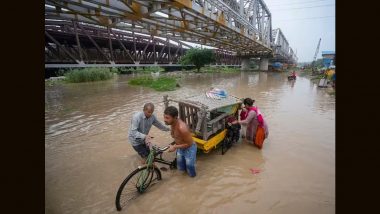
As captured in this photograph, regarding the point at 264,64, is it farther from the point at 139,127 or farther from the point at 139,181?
the point at 139,181

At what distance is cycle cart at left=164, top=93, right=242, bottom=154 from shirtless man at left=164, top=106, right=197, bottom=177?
50cm

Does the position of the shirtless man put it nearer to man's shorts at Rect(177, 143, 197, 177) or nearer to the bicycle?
man's shorts at Rect(177, 143, 197, 177)

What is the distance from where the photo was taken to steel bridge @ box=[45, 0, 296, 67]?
36.0ft

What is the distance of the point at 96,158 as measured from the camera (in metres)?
5.14

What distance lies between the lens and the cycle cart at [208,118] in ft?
14.8

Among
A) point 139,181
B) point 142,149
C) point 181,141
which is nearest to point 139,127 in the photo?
point 142,149

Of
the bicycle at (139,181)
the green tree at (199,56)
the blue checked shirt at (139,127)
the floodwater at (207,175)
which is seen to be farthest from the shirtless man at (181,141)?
the green tree at (199,56)

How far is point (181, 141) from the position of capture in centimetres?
394

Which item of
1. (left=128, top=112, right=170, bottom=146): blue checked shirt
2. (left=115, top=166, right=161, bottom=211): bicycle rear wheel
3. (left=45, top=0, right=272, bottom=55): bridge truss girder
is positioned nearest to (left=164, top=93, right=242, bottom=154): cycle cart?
(left=128, top=112, right=170, bottom=146): blue checked shirt

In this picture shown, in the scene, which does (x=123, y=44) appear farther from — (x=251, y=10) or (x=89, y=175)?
(x=89, y=175)

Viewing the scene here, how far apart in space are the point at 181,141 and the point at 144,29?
15369 mm

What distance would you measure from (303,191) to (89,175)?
13.8 feet

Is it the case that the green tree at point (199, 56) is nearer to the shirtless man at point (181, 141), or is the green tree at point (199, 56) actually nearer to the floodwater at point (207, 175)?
the floodwater at point (207, 175)
